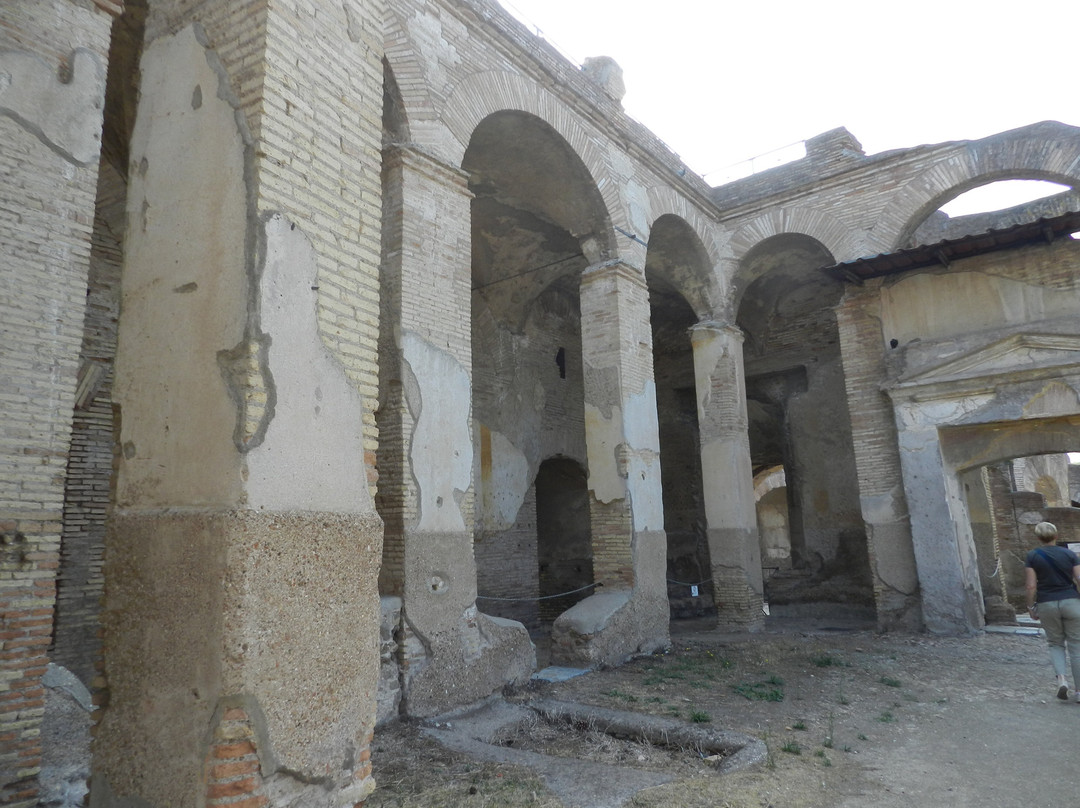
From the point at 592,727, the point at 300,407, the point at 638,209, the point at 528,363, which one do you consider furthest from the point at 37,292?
the point at 528,363

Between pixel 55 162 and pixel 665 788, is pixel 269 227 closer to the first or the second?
pixel 55 162

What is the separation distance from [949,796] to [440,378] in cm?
443

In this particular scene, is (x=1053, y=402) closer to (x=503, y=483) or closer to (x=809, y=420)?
(x=809, y=420)

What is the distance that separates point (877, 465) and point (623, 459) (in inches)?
152

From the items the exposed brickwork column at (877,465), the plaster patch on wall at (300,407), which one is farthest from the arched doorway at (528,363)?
the plaster patch on wall at (300,407)

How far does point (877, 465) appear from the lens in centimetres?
1006

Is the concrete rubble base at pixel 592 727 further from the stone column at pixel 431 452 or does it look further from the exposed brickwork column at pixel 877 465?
the exposed brickwork column at pixel 877 465

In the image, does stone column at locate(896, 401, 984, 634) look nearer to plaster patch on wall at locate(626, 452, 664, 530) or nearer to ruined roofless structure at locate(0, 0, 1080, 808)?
ruined roofless structure at locate(0, 0, 1080, 808)

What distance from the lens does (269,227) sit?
116 inches

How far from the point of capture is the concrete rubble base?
3.98 metres

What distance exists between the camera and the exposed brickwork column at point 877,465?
966 centimetres

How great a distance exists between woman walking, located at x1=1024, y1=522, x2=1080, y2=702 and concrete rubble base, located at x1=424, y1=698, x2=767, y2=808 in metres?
2.97

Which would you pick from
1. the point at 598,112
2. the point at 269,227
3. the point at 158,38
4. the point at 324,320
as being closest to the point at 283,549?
the point at 324,320

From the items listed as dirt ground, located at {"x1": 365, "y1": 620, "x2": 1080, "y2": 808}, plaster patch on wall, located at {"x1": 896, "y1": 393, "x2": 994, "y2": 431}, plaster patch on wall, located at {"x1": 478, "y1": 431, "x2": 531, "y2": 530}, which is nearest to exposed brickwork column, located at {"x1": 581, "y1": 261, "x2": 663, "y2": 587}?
dirt ground, located at {"x1": 365, "y1": 620, "x2": 1080, "y2": 808}
